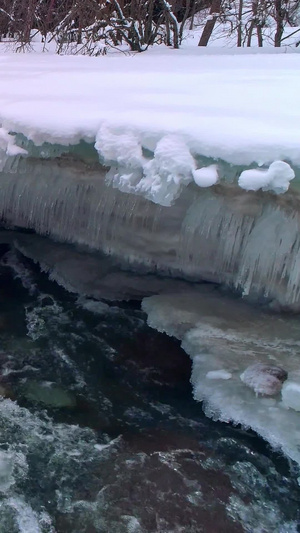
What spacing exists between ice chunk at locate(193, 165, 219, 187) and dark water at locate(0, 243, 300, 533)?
3.99ft

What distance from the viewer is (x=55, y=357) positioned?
3309 millimetres

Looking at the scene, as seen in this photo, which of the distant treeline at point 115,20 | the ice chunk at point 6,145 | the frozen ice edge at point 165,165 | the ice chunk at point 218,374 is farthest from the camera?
the distant treeline at point 115,20

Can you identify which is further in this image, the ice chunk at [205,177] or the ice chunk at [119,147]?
the ice chunk at [119,147]

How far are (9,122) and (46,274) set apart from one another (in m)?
1.44

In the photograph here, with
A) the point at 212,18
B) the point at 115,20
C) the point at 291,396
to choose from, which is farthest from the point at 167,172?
the point at 212,18

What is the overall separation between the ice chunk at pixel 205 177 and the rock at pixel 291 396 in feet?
3.63

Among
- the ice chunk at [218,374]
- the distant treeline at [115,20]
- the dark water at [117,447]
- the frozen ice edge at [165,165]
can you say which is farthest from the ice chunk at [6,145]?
the distant treeline at [115,20]

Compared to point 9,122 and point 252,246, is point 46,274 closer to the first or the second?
point 9,122

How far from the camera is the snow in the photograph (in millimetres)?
2561

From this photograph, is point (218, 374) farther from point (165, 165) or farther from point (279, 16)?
point (279, 16)

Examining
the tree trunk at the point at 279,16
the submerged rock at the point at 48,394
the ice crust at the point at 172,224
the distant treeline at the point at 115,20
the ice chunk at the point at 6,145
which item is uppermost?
the tree trunk at the point at 279,16

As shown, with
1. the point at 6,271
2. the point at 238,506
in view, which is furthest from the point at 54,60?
the point at 238,506

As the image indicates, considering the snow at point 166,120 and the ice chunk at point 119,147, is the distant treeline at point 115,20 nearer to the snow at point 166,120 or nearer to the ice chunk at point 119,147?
the snow at point 166,120

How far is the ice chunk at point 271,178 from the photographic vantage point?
7.71ft
